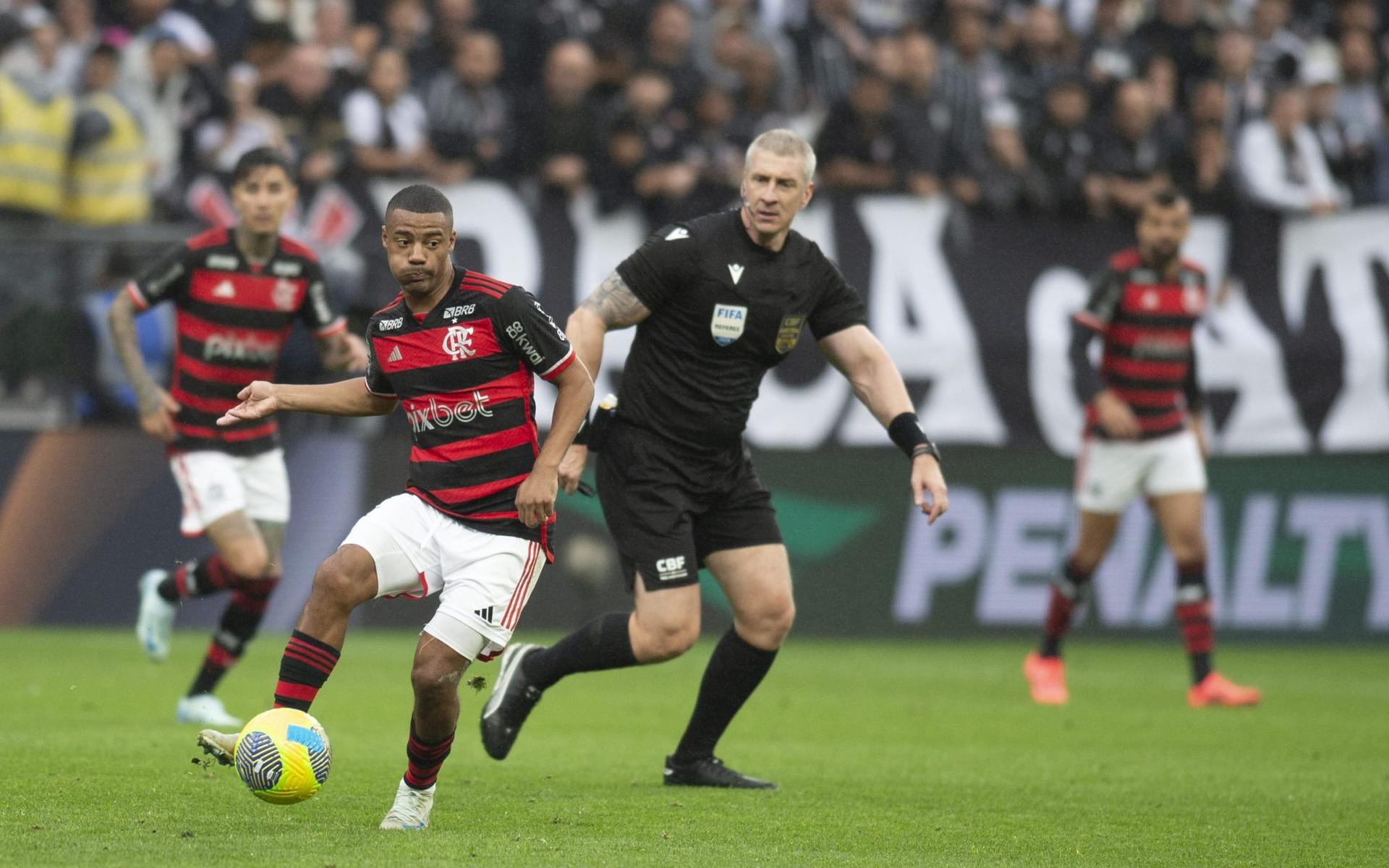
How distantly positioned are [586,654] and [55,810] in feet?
7.05

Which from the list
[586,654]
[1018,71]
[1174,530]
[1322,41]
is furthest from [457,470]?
[1322,41]

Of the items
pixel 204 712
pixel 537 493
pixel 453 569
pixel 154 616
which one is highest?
pixel 537 493

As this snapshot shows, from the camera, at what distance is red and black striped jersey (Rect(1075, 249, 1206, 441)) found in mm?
11750

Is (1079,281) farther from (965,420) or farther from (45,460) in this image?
(45,460)

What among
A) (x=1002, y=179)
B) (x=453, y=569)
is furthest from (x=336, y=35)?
(x=453, y=569)

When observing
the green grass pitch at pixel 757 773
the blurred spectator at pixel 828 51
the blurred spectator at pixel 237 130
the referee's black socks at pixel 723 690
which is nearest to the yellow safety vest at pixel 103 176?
the blurred spectator at pixel 237 130

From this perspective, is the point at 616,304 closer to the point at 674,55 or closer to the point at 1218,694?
the point at 1218,694

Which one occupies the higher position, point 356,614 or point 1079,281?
point 1079,281

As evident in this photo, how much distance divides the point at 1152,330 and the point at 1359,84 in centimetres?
823

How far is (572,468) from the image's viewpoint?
7.34 meters

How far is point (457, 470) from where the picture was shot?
640 cm

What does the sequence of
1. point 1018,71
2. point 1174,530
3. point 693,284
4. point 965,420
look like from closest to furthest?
point 693,284 → point 1174,530 → point 965,420 → point 1018,71

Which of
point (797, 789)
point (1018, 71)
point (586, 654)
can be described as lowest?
point (797, 789)

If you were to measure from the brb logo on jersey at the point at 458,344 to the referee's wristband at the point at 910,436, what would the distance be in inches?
69.9
